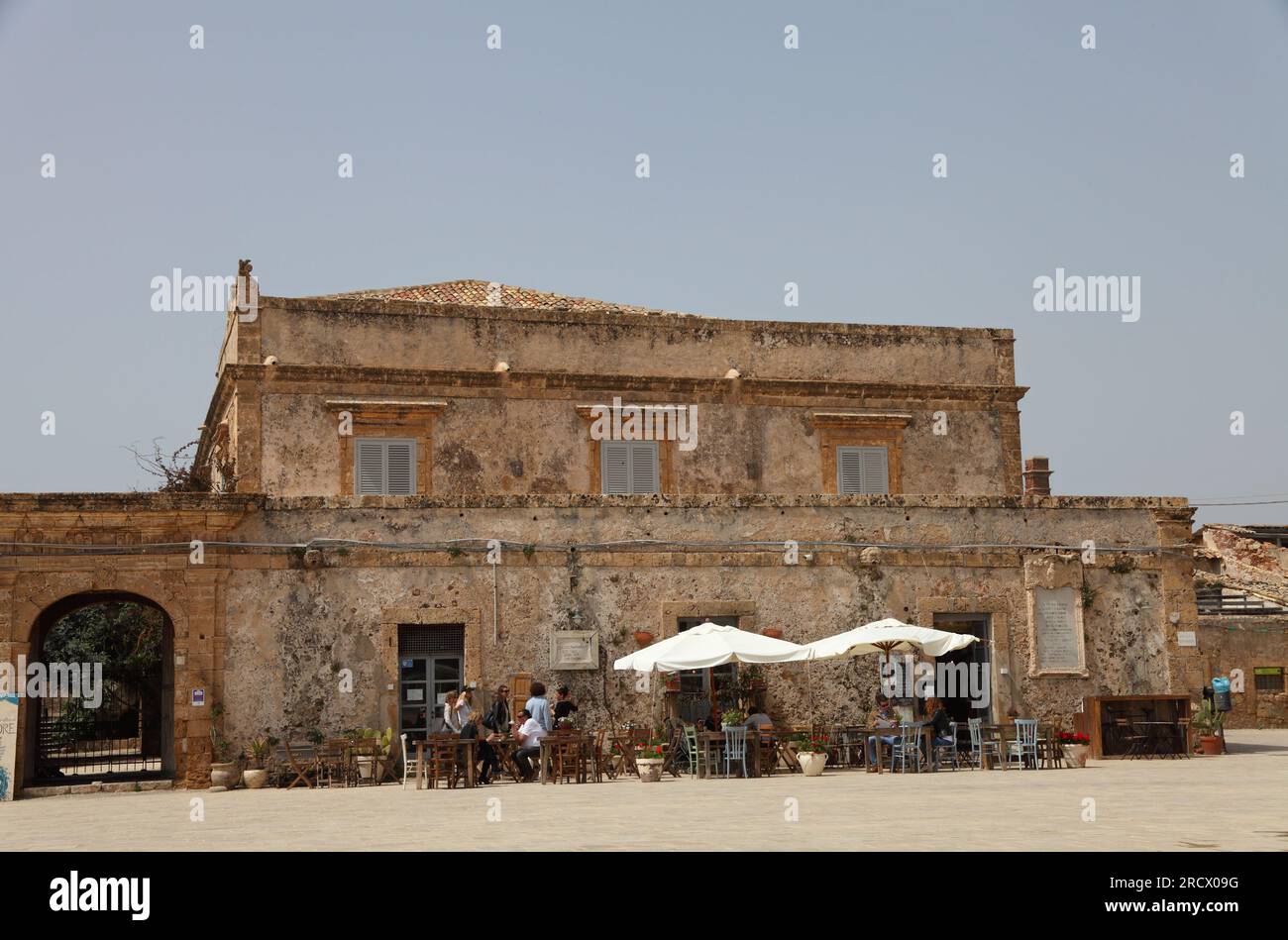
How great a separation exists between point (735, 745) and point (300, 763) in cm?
537

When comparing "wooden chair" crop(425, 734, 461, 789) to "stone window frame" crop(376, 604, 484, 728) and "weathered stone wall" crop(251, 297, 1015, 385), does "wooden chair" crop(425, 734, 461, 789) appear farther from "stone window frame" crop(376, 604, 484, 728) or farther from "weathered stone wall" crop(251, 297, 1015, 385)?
"weathered stone wall" crop(251, 297, 1015, 385)

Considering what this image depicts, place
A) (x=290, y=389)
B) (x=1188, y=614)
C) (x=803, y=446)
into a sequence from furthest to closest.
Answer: (x=803, y=446) < (x=290, y=389) < (x=1188, y=614)

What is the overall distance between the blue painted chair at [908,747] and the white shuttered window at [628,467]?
25.5 ft

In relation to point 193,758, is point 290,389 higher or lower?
higher

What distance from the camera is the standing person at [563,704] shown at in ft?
56.6

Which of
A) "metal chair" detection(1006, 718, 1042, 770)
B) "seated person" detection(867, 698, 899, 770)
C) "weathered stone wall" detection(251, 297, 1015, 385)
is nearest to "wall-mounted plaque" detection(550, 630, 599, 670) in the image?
"seated person" detection(867, 698, 899, 770)

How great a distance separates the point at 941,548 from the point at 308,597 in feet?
28.4

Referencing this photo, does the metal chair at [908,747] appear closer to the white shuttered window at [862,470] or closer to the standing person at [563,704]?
the standing person at [563,704]

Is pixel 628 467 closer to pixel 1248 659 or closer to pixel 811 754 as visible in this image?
pixel 811 754

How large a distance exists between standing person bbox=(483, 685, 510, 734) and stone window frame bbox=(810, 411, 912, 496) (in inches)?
353

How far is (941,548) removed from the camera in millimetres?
19547
